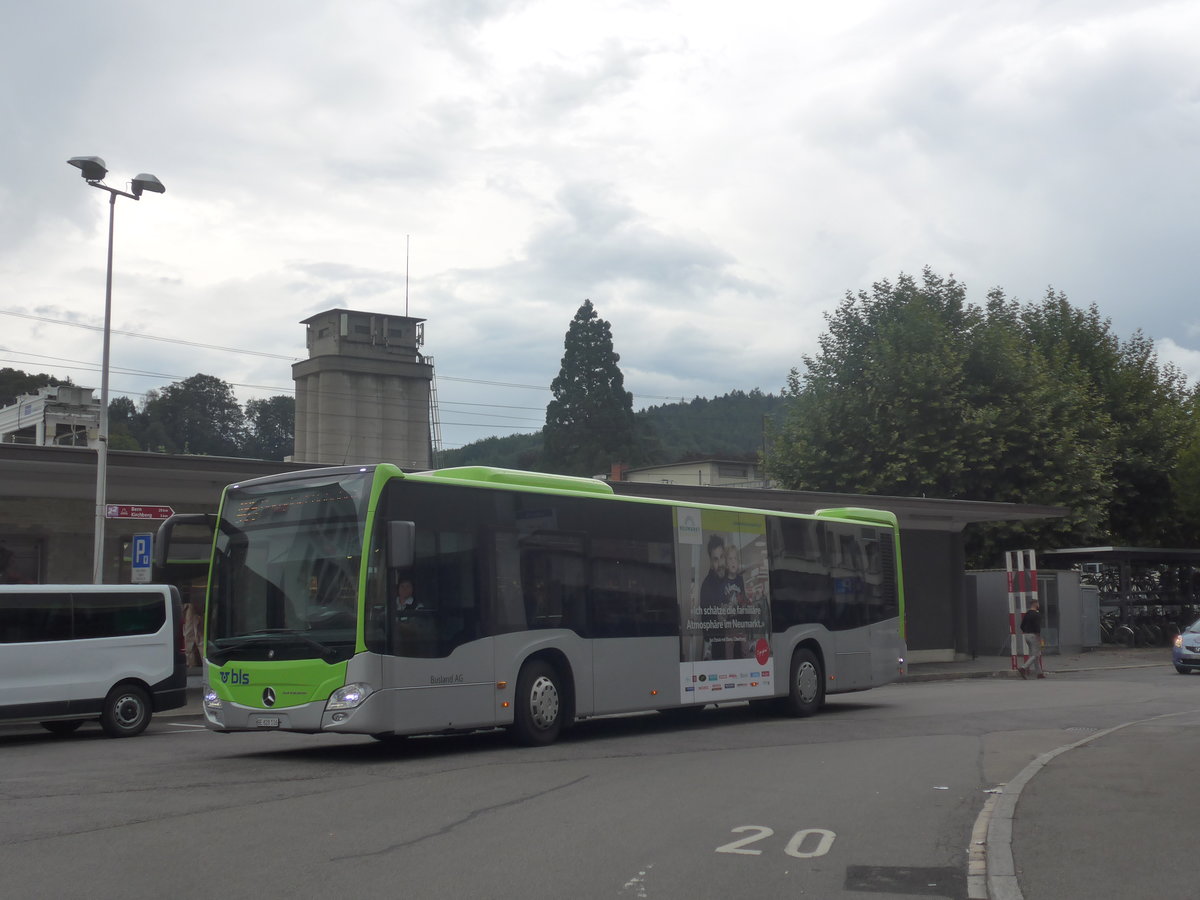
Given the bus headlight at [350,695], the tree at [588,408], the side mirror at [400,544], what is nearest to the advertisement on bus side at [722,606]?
the side mirror at [400,544]

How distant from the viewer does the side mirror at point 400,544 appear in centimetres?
1248

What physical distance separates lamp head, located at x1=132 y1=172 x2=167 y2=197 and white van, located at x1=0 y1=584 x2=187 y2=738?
724cm

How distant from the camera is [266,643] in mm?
13117

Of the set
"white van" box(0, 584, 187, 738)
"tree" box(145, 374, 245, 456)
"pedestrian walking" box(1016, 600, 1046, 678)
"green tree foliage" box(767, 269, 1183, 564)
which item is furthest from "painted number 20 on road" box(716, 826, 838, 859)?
"tree" box(145, 374, 245, 456)

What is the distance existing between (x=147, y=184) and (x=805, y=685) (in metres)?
13.2

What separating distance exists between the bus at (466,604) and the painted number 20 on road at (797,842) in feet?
16.4

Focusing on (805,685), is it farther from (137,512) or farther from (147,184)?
(147,184)

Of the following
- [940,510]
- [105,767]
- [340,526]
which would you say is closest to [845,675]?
[340,526]

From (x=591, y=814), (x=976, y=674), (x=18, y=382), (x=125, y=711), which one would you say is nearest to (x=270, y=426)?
(x=18, y=382)

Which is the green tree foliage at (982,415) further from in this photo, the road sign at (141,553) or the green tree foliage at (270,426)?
the green tree foliage at (270,426)

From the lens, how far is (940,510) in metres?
32.4

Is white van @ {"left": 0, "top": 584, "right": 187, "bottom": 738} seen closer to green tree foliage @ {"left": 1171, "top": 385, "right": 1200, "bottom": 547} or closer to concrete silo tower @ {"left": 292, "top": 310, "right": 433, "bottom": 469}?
green tree foliage @ {"left": 1171, "top": 385, "right": 1200, "bottom": 547}

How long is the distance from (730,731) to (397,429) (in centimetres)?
6173

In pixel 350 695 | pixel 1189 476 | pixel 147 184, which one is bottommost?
pixel 350 695
